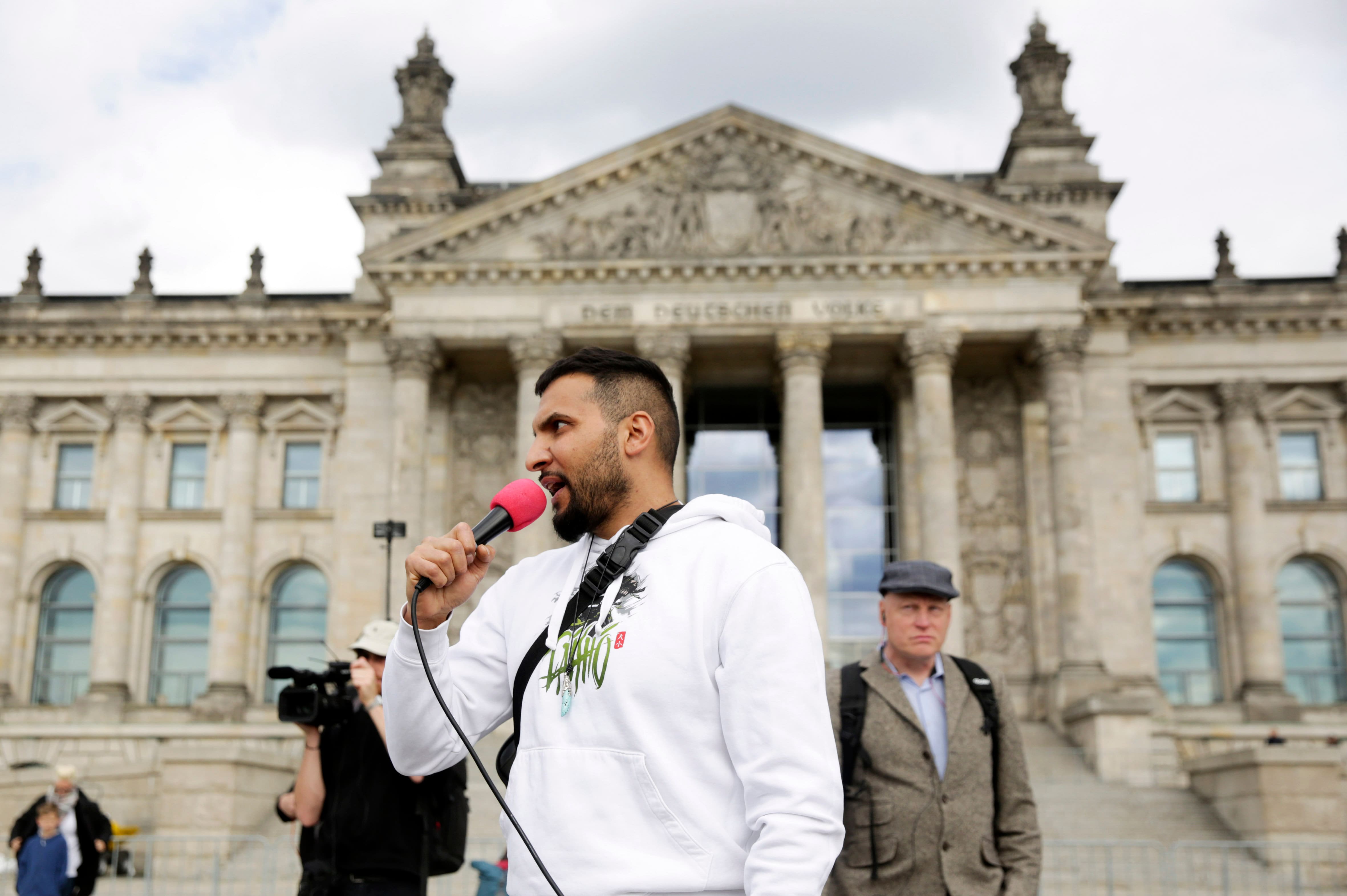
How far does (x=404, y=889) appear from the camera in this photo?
249 inches

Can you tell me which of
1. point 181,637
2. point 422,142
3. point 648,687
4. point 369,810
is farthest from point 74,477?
point 648,687

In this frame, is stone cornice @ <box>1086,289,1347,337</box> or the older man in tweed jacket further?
stone cornice @ <box>1086,289,1347,337</box>

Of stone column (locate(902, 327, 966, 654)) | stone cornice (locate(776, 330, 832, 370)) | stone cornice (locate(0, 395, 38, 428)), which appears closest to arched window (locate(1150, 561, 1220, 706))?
stone column (locate(902, 327, 966, 654))

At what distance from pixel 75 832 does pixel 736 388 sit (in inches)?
1002

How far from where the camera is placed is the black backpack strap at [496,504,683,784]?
9.75 feet

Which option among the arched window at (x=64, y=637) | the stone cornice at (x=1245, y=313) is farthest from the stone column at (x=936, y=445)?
the arched window at (x=64, y=637)

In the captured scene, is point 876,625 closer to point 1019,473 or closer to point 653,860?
point 1019,473

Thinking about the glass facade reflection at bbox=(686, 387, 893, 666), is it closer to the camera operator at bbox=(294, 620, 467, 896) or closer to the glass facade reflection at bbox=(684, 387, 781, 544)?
the glass facade reflection at bbox=(684, 387, 781, 544)

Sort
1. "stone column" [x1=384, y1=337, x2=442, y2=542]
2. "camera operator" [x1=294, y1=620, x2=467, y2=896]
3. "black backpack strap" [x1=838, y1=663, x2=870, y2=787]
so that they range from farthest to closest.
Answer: "stone column" [x1=384, y1=337, x2=442, y2=542] → "camera operator" [x1=294, y1=620, x2=467, y2=896] → "black backpack strap" [x1=838, y1=663, x2=870, y2=787]

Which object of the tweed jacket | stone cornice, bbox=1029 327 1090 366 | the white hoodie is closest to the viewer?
the white hoodie

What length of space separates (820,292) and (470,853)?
18.5 metres

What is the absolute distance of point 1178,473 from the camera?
35.9 m

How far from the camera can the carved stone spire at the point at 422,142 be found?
129ft

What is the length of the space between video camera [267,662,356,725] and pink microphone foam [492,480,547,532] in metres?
3.39
